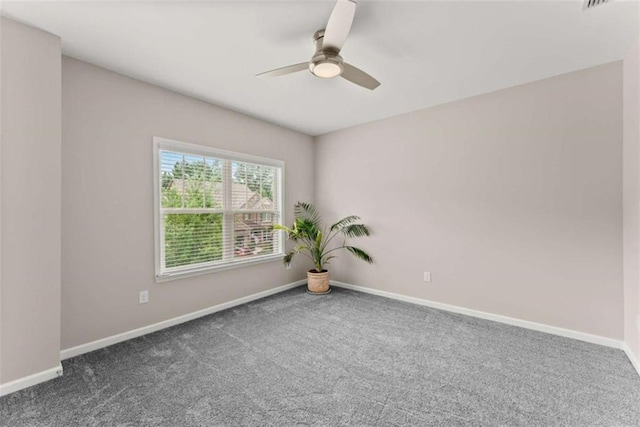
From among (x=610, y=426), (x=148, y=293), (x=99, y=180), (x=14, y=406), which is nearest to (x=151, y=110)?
(x=99, y=180)

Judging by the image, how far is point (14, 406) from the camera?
1.75m

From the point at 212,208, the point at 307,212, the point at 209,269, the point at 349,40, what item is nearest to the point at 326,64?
the point at 349,40

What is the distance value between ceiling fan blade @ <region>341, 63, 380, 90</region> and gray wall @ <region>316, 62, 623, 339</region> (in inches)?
67.0

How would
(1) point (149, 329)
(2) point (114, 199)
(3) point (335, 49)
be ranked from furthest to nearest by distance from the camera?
(1) point (149, 329), (2) point (114, 199), (3) point (335, 49)

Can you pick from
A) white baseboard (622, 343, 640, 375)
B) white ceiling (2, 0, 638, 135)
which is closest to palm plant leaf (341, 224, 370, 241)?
white ceiling (2, 0, 638, 135)

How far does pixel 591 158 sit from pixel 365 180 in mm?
2492

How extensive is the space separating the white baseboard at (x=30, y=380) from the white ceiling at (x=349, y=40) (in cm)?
253

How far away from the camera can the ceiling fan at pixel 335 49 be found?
158cm

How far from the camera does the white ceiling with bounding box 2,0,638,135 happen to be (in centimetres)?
183

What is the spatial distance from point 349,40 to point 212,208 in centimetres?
240

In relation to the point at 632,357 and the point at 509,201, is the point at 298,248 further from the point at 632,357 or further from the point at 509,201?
the point at 632,357

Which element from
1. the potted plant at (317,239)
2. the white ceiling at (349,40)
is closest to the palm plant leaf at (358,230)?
the potted plant at (317,239)

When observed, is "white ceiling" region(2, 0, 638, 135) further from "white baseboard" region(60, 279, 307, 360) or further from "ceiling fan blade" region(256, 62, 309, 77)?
"white baseboard" region(60, 279, 307, 360)

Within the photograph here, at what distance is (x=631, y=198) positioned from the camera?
90.0 inches
